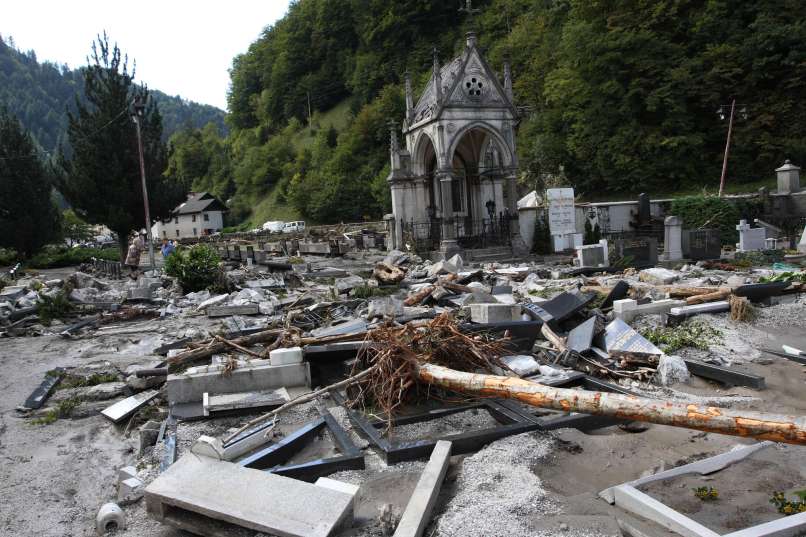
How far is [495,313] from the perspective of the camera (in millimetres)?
7875

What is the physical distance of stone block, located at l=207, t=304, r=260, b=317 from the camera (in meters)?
11.6

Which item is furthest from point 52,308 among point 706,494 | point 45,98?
point 45,98

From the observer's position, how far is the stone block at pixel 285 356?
6.53 m

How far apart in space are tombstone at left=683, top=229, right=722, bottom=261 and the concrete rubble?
556 centimetres

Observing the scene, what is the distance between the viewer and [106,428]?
19.8ft

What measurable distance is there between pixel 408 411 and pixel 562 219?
16.9 metres

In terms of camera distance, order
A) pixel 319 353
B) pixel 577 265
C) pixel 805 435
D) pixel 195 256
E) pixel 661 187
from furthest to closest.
→ 1. pixel 661 187
2. pixel 577 265
3. pixel 195 256
4. pixel 319 353
5. pixel 805 435

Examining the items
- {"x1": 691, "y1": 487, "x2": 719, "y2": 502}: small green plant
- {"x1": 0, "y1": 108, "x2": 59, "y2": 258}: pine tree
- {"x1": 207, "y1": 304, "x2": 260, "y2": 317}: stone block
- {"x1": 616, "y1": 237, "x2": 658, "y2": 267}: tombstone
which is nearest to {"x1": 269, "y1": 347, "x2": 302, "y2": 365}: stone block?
{"x1": 691, "y1": 487, "x2": 719, "y2": 502}: small green plant

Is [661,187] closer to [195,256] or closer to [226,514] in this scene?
[195,256]

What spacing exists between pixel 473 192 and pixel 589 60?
49.4ft

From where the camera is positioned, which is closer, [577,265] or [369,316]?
[369,316]

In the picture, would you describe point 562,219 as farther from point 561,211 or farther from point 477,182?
point 477,182

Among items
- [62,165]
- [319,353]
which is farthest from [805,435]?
[62,165]

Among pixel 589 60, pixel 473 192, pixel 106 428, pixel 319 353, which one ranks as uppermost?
pixel 589 60
